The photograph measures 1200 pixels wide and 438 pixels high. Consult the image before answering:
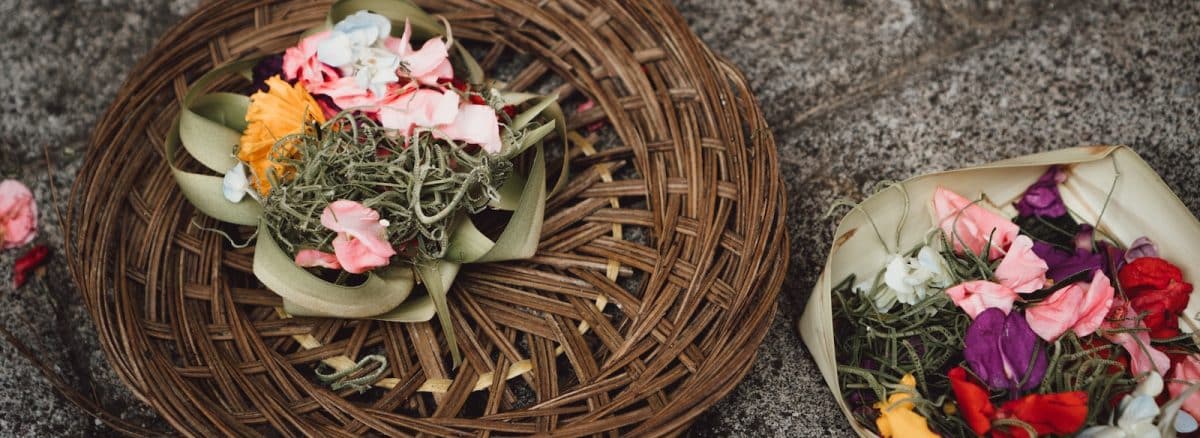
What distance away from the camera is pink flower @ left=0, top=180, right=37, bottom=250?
0.95m

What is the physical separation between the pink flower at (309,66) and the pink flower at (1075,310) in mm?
668

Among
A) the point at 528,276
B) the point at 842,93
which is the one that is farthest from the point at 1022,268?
the point at 528,276

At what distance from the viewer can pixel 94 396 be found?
91cm

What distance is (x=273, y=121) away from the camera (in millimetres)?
752

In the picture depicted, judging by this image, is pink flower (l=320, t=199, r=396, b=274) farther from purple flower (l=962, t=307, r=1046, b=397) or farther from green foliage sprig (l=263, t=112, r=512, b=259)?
purple flower (l=962, t=307, r=1046, b=397)

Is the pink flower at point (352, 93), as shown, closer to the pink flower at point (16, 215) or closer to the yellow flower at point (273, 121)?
the yellow flower at point (273, 121)

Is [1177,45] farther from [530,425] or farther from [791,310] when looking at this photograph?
[530,425]

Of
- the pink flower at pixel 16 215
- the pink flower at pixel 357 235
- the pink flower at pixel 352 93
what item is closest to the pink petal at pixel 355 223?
the pink flower at pixel 357 235

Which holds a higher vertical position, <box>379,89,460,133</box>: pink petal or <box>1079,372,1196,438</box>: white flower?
<box>379,89,460,133</box>: pink petal

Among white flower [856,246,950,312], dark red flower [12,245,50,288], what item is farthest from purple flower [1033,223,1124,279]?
dark red flower [12,245,50,288]

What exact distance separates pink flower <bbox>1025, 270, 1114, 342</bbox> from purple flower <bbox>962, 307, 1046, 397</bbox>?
0.06 ft

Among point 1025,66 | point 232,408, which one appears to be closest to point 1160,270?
point 1025,66

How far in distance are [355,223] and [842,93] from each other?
60cm

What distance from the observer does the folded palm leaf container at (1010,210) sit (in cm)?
78
